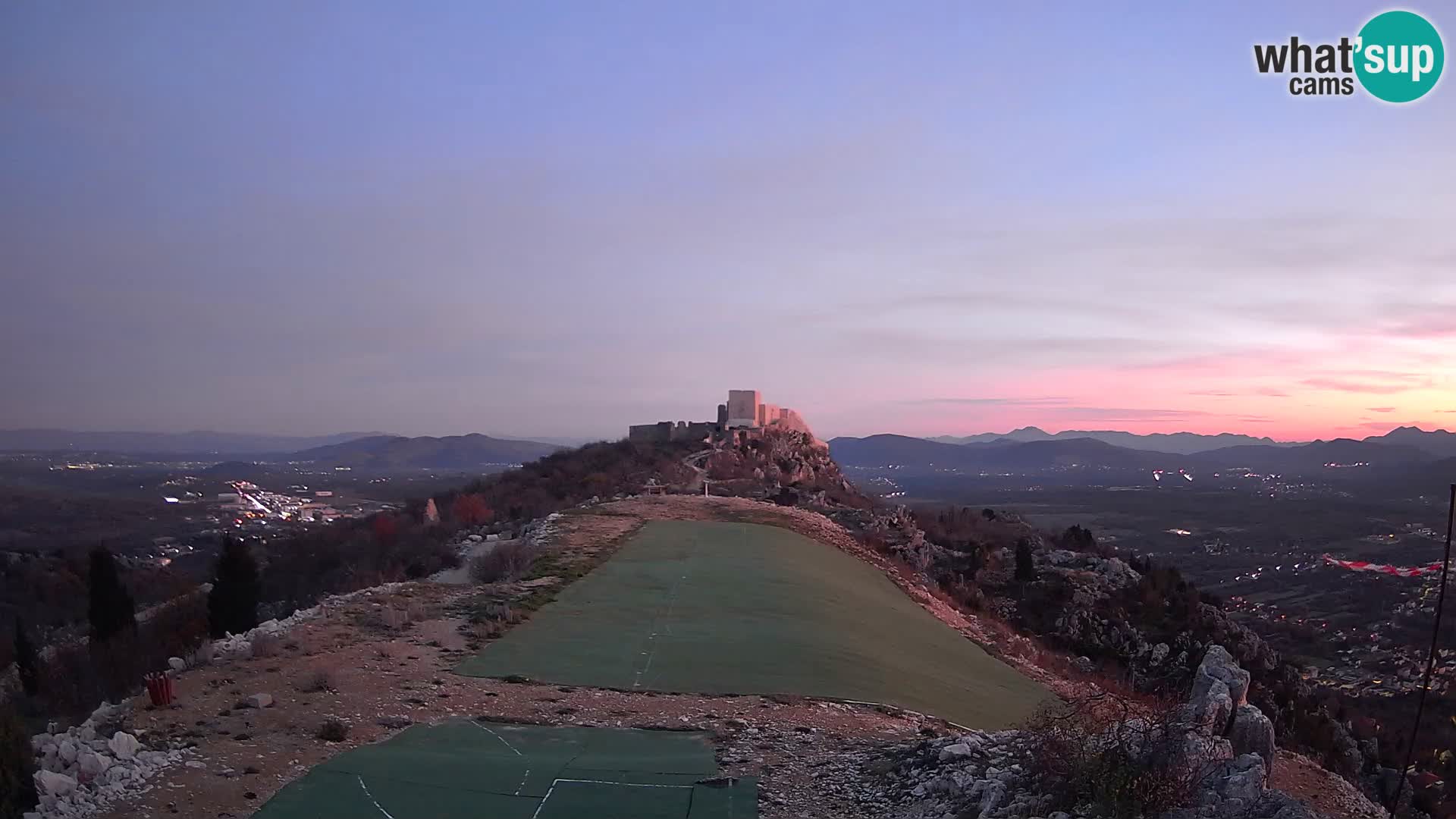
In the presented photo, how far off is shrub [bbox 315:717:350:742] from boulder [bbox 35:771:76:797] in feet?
6.63

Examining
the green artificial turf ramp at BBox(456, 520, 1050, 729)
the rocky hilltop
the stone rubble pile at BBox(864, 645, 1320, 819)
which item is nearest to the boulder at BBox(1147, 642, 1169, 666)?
the green artificial turf ramp at BBox(456, 520, 1050, 729)

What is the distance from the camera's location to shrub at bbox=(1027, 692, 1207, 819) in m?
5.81

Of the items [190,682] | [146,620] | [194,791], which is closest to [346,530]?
[146,620]

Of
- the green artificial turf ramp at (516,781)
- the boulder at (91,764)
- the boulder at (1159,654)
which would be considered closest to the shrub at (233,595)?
the green artificial turf ramp at (516,781)

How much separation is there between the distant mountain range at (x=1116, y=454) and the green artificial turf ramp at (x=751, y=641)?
105 metres

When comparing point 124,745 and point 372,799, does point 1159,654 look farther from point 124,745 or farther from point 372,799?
point 124,745

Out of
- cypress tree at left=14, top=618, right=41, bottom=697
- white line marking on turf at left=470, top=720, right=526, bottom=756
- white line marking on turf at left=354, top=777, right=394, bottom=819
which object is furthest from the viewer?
cypress tree at left=14, top=618, right=41, bottom=697

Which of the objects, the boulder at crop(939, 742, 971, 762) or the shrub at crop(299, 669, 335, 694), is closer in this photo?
the boulder at crop(939, 742, 971, 762)

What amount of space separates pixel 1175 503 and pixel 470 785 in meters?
88.3

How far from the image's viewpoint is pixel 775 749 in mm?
8625

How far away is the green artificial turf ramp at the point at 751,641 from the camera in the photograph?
1161cm

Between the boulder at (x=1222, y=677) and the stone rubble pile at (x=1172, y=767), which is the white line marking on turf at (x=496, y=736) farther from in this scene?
the boulder at (x=1222, y=677)

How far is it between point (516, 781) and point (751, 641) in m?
6.42

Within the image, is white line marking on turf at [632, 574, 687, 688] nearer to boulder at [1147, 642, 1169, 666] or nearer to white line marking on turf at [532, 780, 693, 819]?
white line marking on turf at [532, 780, 693, 819]
